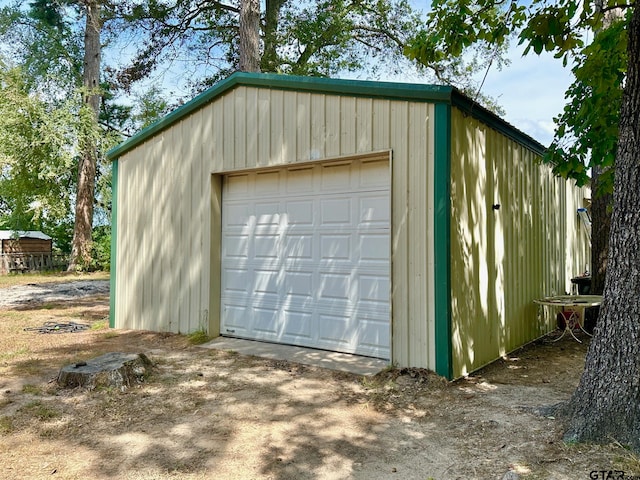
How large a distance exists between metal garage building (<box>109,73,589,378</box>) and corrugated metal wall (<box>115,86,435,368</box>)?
0.07 feet

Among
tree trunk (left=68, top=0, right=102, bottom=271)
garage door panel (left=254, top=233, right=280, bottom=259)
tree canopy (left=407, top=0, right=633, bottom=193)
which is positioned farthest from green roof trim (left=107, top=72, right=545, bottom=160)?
tree trunk (left=68, top=0, right=102, bottom=271)

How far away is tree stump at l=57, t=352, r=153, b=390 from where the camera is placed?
443 cm

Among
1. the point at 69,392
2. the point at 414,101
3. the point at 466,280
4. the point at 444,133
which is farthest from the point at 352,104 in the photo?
the point at 69,392

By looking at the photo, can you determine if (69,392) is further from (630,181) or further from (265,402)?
(630,181)

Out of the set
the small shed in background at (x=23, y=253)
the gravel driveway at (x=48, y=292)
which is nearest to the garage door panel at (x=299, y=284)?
the gravel driveway at (x=48, y=292)

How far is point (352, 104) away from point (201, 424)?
137 inches

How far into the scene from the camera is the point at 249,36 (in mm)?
12094

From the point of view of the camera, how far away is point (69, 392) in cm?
436

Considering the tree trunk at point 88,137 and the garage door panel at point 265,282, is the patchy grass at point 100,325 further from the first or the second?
the tree trunk at point 88,137

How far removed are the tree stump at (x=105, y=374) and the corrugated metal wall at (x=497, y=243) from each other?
303 centimetres

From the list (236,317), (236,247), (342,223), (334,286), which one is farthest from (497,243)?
(236,317)

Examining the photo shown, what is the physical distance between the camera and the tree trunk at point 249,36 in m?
12.0

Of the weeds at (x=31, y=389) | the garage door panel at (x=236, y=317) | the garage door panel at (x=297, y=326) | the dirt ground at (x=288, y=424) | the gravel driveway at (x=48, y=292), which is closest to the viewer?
the dirt ground at (x=288, y=424)

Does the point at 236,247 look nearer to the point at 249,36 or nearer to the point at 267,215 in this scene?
the point at 267,215
